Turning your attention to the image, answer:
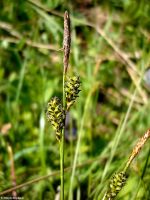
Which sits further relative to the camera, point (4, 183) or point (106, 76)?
point (106, 76)

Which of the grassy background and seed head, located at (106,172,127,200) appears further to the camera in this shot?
the grassy background

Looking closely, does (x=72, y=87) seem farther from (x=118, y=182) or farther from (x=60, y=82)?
(x=60, y=82)

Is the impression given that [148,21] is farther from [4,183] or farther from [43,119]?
[4,183]

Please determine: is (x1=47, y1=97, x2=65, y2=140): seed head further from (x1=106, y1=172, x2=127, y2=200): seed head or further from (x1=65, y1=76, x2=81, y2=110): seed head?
(x1=106, y1=172, x2=127, y2=200): seed head

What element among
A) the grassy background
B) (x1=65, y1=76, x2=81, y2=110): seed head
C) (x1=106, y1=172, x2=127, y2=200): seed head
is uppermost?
the grassy background

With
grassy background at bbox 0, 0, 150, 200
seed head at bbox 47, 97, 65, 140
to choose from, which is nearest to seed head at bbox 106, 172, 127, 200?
seed head at bbox 47, 97, 65, 140

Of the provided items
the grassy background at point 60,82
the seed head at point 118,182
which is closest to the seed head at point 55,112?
the seed head at point 118,182

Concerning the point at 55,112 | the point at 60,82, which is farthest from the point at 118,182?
the point at 60,82

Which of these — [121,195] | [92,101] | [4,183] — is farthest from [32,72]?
[121,195]
